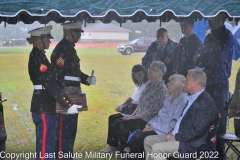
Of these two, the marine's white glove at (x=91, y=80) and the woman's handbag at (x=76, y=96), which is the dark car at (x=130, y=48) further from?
the woman's handbag at (x=76, y=96)

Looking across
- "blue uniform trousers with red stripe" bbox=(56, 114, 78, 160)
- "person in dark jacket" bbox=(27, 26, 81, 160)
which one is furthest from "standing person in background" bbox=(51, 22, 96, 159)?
"person in dark jacket" bbox=(27, 26, 81, 160)

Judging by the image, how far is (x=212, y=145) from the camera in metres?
4.33

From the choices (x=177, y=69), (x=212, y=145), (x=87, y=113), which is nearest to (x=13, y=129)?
(x=87, y=113)

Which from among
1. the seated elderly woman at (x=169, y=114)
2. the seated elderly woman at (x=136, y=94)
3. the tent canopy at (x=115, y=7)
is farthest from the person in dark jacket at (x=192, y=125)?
the seated elderly woman at (x=136, y=94)

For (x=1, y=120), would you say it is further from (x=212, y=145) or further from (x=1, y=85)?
(x=1, y=85)

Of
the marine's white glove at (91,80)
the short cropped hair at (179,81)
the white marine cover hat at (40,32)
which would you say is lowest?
the marine's white glove at (91,80)

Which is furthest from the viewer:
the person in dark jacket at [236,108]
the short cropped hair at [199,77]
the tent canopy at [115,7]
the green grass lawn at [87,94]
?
the green grass lawn at [87,94]

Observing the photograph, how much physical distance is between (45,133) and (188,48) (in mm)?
2485

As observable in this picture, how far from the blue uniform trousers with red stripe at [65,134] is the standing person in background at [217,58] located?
1760mm

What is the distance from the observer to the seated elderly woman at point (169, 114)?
4.76 metres

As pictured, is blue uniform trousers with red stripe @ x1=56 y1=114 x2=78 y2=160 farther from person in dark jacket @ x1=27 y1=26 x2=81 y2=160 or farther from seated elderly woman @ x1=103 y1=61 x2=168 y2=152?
seated elderly woman @ x1=103 y1=61 x2=168 y2=152

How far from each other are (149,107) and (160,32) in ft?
4.77

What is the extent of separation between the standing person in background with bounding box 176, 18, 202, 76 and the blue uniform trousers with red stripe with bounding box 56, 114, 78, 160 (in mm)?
1799

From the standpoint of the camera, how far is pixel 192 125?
13.8 feet
